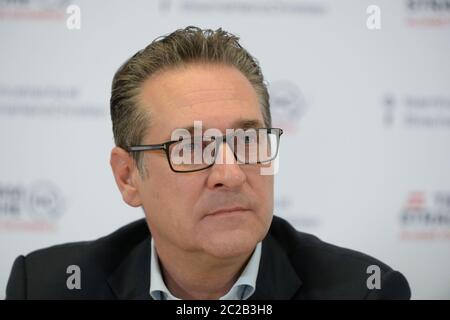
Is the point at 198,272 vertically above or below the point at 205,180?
below

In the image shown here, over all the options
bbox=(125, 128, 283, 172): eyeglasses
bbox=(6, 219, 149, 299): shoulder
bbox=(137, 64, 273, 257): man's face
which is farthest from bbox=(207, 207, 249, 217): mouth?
bbox=(6, 219, 149, 299): shoulder

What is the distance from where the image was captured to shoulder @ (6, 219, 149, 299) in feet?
5.51

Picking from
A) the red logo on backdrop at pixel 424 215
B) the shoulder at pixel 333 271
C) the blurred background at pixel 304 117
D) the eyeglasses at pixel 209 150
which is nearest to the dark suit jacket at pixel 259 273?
the shoulder at pixel 333 271

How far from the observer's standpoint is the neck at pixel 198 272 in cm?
Result: 150

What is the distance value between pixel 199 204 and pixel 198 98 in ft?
0.99

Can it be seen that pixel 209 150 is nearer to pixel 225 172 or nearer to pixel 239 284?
pixel 225 172

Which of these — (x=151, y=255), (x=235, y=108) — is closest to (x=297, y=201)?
(x=151, y=255)

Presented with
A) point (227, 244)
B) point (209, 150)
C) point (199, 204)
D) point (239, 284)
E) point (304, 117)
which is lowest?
point (239, 284)

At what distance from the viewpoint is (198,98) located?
142cm

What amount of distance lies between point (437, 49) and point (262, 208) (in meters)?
1.58

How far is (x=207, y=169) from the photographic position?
54.1 inches

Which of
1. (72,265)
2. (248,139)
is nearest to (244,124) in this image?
(248,139)
